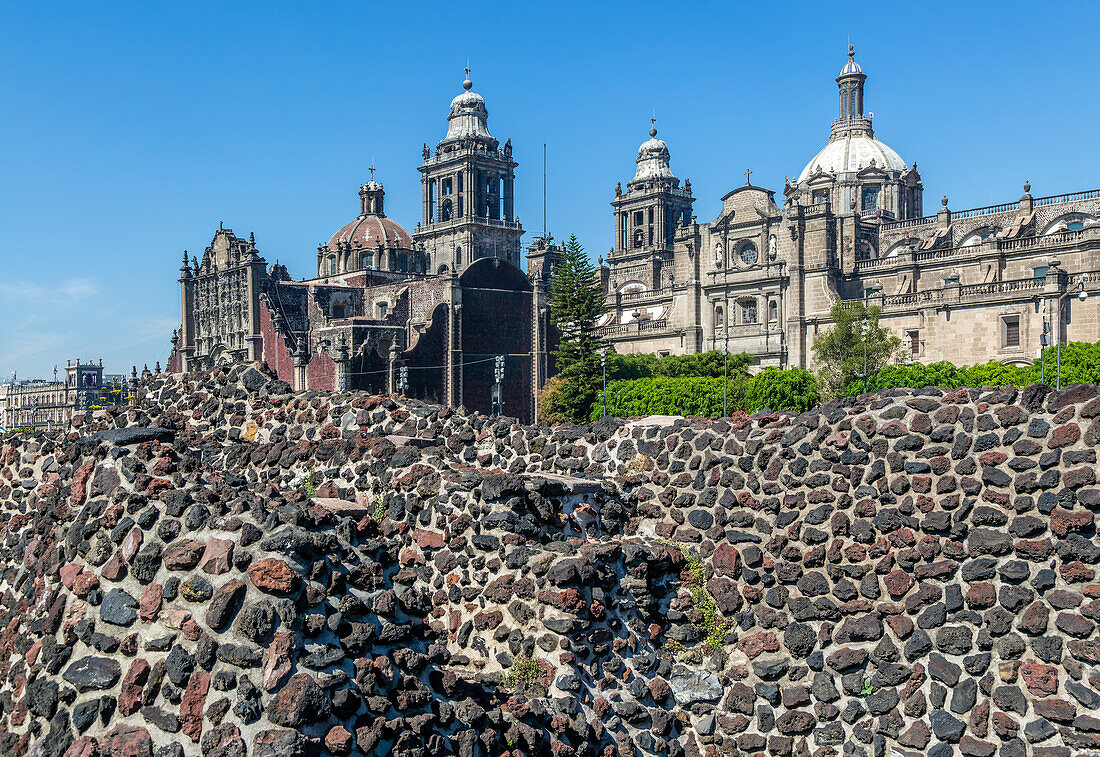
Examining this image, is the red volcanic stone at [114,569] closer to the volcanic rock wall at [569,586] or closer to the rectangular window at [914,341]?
the volcanic rock wall at [569,586]

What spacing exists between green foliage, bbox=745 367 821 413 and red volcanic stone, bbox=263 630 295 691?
134ft

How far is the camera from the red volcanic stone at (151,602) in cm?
595

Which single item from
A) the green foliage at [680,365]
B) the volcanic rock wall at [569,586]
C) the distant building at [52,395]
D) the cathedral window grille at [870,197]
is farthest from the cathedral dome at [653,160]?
the volcanic rock wall at [569,586]

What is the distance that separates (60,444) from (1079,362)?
4171cm

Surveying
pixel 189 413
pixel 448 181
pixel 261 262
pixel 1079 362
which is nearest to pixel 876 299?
pixel 1079 362

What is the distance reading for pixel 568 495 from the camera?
9.09 m

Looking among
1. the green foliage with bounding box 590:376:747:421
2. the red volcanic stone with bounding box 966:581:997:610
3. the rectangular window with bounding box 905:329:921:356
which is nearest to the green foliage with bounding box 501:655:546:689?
the red volcanic stone with bounding box 966:581:997:610

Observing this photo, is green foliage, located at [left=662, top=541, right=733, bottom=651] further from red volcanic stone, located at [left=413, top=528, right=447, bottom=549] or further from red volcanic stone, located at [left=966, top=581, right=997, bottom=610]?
red volcanic stone, located at [left=413, top=528, right=447, bottom=549]

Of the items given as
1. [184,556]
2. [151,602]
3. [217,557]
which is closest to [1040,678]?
[217,557]

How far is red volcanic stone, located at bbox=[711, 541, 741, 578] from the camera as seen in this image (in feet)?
30.2

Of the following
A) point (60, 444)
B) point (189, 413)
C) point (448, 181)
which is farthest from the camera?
point (448, 181)

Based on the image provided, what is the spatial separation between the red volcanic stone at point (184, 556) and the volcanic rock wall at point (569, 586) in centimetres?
2

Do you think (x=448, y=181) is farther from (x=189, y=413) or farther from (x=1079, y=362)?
(x=189, y=413)

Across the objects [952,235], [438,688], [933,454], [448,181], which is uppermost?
[448,181]
